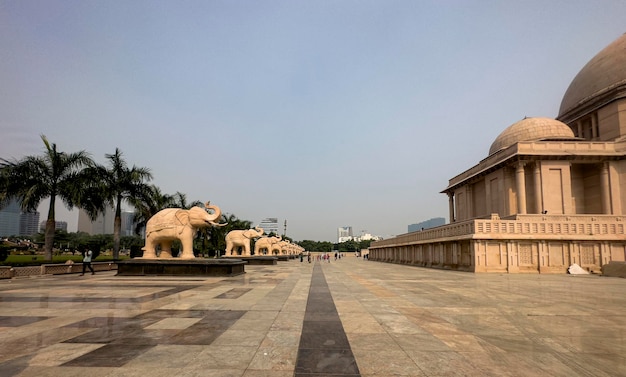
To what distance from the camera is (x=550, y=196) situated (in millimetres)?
34094

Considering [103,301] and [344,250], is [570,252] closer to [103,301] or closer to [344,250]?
[103,301]

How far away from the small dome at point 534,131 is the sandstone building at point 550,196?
0.13 meters

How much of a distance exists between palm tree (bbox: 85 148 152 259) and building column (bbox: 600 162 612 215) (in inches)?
1693

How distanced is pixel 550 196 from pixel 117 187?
39.8 meters

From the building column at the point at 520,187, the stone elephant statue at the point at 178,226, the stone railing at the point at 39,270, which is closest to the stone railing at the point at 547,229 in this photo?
the building column at the point at 520,187

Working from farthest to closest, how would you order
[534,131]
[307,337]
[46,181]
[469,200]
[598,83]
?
1. [469,200]
2. [534,131]
3. [598,83]
4. [46,181]
5. [307,337]

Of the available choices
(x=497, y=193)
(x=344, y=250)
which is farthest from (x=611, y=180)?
(x=344, y=250)

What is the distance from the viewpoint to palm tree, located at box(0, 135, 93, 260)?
900 inches

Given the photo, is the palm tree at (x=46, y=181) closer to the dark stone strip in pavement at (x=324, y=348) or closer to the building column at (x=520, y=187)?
the dark stone strip in pavement at (x=324, y=348)

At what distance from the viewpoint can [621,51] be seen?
127 ft

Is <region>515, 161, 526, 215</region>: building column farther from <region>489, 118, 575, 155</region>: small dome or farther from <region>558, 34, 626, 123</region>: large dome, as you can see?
<region>558, 34, 626, 123</region>: large dome

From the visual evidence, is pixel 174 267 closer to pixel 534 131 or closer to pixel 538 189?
pixel 538 189

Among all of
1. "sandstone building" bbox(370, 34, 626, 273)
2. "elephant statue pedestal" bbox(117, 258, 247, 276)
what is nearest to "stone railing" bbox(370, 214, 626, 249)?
"sandstone building" bbox(370, 34, 626, 273)

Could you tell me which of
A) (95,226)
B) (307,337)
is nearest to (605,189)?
(307,337)
